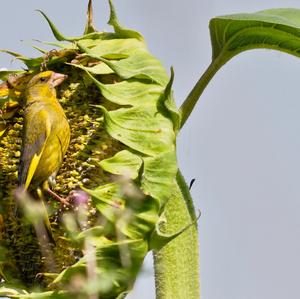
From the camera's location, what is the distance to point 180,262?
3.44 m

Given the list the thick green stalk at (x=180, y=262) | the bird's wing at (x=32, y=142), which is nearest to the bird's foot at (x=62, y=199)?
the bird's wing at (x=32, y=142)

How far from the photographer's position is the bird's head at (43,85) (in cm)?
356

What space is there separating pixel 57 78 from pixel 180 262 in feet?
2.35

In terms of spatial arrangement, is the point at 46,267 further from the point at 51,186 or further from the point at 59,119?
the point at 59,119

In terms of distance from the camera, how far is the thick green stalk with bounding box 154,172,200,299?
3416 mm

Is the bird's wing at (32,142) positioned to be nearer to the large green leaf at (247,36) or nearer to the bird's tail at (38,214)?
the bird's tail at (38,214)

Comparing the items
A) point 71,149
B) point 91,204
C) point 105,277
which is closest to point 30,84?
point 71,149

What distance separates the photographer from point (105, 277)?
3240 millimetres

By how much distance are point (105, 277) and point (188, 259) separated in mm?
318

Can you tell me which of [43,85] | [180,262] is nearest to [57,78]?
[43,85]

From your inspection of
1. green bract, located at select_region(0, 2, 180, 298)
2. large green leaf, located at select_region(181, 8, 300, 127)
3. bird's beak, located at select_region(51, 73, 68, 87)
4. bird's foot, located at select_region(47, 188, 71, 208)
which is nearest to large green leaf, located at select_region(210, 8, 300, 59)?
large green leaf, located at select_region(181, 8, 300, 127)

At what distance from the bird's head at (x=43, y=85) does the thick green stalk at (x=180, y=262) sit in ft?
1.62

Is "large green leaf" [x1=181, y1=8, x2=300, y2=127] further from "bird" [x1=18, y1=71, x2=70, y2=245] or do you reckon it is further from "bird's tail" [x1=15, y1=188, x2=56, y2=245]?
"bird's tail" [x1=15, y1=188, x2=56, y2=245]

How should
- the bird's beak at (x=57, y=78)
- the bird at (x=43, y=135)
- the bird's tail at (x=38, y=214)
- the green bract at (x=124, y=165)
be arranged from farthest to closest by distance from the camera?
1. the bird's beak at (x=57, y=78)
2. the bird at (x=43, y=135)
3. the bird's tail at (x=38, y=214)
4. the green bract at (x=124, y=165)
